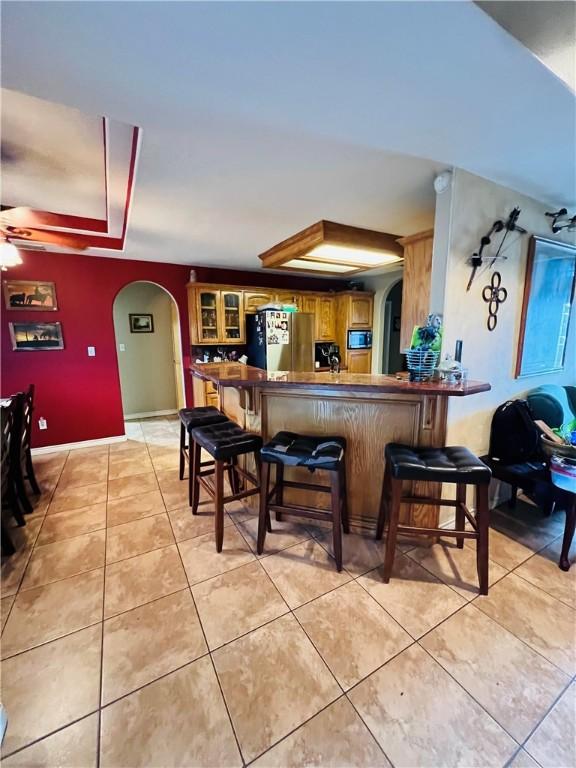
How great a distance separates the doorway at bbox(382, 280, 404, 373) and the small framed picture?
157 inches

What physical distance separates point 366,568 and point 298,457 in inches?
31.7

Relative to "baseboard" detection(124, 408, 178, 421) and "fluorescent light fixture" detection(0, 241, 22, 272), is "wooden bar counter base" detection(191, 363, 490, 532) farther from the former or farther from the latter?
"baseboard" detection(124, 408, 178, 421)

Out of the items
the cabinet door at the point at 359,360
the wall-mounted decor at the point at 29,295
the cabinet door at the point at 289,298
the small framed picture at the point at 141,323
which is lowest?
the cabinet door at the point at 359,360

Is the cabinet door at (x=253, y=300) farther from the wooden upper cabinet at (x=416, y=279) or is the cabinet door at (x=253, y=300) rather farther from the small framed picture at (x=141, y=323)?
the wooden upper cabinet at (x=416, y=279)

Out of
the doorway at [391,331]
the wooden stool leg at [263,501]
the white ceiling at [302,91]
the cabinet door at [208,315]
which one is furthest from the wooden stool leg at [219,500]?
the doorway at [391,331]

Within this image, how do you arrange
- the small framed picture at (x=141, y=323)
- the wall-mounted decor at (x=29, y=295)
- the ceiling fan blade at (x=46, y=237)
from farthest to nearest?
the small framed picture at (x=141, y=323)
the wall-mounted decor at (x=29, y=295)
the ceiling fan blade at (x=46, y=237)

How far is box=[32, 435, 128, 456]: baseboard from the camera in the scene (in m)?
3.68

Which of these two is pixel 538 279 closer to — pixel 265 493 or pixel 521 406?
pixel 521 406

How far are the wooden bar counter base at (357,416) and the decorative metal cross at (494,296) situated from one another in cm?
67

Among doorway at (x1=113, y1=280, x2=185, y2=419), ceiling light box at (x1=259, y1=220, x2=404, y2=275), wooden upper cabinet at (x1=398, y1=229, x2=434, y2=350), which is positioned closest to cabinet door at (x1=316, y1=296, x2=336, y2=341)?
ceiling light box at (x1=259, y1=220, x2=404, y2=275)

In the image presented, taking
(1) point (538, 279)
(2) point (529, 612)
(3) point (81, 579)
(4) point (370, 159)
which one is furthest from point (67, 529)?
(1) point (538, 279)

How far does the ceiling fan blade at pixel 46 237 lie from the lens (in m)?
2.65

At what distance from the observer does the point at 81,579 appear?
1.79 meters

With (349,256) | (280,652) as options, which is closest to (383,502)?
(280,652)
